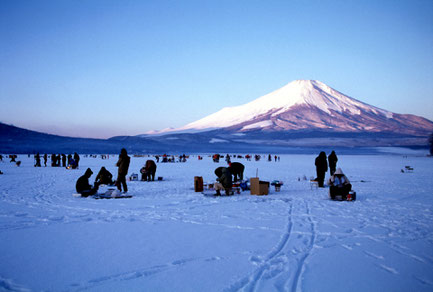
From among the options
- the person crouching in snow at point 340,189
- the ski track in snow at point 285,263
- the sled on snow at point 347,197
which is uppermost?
the person crouching in snow at point 340,189

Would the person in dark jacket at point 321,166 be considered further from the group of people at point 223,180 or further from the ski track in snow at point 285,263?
the ski track in snow at point 285,263

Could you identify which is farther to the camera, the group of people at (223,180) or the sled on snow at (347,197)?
the group of people at (223,180)

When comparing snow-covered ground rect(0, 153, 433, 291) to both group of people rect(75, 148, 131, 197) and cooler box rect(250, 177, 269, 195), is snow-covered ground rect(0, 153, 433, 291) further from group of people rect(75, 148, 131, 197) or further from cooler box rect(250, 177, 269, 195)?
cooler box rect(250, 177, 269, 195)

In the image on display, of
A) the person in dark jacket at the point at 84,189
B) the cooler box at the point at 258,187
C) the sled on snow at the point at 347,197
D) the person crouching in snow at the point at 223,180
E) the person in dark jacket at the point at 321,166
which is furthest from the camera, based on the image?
the person in dark jacket at the point at 321,166

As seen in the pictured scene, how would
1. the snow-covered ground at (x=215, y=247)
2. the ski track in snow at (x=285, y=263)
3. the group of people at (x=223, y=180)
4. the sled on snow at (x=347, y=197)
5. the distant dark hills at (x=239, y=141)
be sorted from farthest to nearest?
the distant dark hills at (x=239, y=141), the group of people at (x=223, y=180), the sled on snow at (x=347, y=197), the snow-covered ground at (x=215, y=247), the ski track in snow at (x=285, y=263)

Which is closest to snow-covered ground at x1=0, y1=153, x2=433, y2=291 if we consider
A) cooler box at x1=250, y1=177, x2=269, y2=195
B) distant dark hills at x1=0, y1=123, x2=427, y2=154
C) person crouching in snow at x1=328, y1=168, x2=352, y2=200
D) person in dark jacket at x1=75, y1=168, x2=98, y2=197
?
person crouching in snow at x1=328, y1=168, x2=352, y2=200

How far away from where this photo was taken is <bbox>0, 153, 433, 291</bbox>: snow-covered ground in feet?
12.5

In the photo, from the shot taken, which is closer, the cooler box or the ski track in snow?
the ski track in snow

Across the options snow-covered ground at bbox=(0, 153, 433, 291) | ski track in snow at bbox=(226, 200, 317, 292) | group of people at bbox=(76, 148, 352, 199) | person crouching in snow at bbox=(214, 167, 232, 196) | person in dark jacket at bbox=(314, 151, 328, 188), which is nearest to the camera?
ski track in snow at bbox=(226, 200, 317, 292)

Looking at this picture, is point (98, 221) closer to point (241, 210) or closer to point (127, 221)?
point (127, 221)

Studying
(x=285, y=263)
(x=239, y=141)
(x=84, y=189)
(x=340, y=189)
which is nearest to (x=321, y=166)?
(x=340, y=189)

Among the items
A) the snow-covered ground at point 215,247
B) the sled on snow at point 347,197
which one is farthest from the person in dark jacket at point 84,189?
the sled on snow at point 347,197

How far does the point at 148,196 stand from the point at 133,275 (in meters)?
7.02

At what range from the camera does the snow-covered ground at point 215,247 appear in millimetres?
3795
